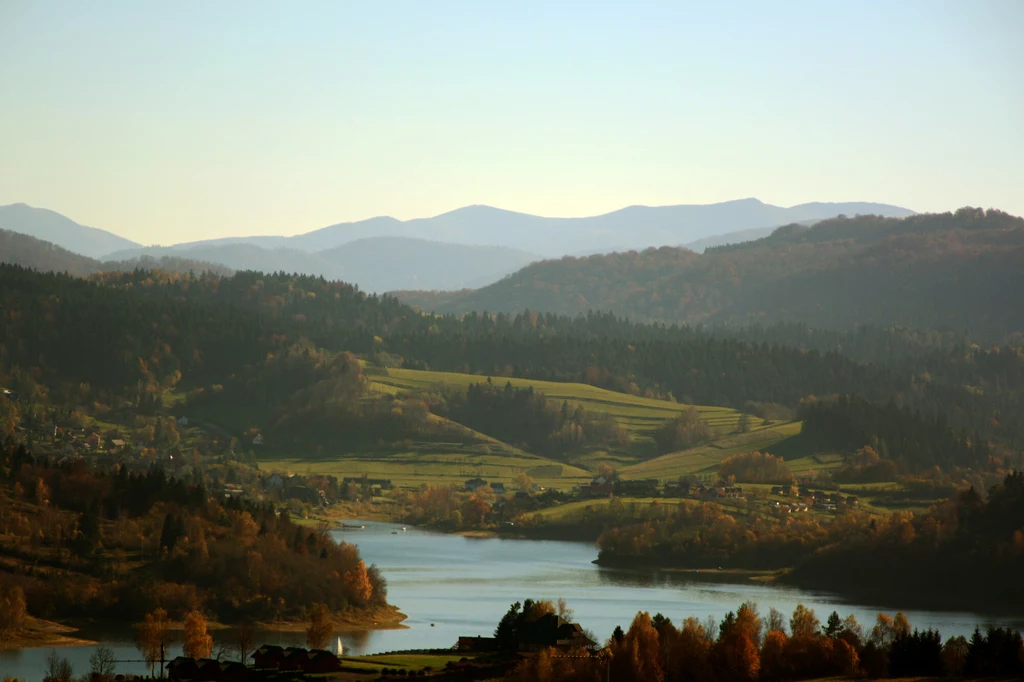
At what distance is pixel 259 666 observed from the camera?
3590 inches

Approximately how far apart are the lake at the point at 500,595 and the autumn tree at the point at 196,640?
163cm

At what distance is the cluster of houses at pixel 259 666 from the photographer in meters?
87.3

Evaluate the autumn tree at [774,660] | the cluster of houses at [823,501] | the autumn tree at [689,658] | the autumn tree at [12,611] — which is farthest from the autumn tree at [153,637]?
the cluster of houses at [823,501]

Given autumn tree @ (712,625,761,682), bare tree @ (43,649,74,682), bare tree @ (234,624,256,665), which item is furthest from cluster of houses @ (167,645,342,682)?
autumn tree @ (712,625,761,682)

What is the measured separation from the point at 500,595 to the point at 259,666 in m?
48.0

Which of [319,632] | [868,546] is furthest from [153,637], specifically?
[868,546]

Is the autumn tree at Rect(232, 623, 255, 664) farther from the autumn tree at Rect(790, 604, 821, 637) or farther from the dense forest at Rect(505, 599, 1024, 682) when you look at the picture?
the autumn tree at Rect(790, 604, 821, 637)

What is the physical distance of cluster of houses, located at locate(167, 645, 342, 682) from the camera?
87294mm

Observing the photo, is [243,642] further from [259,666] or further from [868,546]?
[868,546]

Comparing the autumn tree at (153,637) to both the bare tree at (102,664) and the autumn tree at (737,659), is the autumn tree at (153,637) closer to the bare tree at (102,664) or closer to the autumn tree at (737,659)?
the bare tree at (102,664)

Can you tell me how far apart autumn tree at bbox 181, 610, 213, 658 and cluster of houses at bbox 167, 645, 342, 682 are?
4.48 meters

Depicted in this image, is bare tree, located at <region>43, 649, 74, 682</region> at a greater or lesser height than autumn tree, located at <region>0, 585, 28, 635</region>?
lesser

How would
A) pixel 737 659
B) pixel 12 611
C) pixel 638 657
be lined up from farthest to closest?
pixel 12 611, pixel 737 659, pixel 638 657

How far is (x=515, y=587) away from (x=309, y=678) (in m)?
57.2
